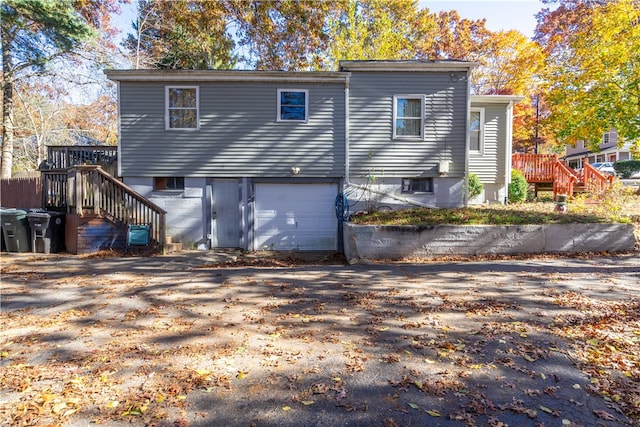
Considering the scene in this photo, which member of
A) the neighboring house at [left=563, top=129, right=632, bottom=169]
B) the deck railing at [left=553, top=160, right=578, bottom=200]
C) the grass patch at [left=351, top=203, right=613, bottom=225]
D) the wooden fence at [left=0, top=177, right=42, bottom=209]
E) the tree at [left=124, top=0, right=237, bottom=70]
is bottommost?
the grass patch at [left=351, top=203, right=613, bottom=225]

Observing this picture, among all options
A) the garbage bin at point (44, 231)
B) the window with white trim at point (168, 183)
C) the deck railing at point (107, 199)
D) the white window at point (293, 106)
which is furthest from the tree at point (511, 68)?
the garbage bin at point (44, 231)

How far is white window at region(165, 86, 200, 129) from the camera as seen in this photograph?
447 inches

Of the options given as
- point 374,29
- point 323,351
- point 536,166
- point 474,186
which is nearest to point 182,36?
point 374,29

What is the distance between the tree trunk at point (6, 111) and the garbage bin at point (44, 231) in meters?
11.3

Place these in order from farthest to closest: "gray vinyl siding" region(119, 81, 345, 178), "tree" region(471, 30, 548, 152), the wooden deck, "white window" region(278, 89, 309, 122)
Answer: "tree" region(471, 30, 548, 152) → the wooden deck → "white window" region(278, 89, 309, 122) → "gray vinyl siding" region(119, 81, 345, 178)

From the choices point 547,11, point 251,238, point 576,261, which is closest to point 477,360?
point 576,261

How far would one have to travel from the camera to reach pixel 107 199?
32.6ft

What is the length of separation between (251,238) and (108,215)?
373 cm

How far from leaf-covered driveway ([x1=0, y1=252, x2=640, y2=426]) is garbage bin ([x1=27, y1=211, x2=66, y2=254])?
10.9 ft

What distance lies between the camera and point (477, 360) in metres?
3.52

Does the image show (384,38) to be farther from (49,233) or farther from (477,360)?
(477,360)

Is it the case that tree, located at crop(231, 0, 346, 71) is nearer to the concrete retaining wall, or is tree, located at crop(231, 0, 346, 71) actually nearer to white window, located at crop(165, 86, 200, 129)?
white window, located at crop(165, 86, 200, 129)

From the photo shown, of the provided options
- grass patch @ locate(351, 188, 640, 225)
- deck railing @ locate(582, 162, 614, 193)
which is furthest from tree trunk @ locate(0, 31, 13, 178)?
deck railing @ locate(582, 162, 614, 193)

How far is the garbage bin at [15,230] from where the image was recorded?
31.1ft
